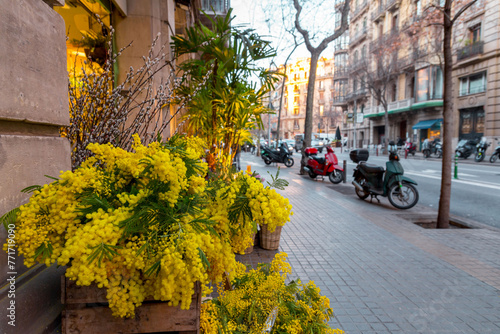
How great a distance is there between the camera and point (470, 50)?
966 inches

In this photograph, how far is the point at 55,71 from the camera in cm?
189

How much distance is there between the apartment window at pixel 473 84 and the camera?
24.4 m

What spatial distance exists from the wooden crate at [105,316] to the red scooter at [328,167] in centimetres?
1028

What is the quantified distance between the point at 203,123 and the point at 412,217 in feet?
15.5

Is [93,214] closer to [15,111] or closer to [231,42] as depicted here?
[15,111]

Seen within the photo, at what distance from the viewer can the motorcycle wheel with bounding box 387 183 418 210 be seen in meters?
7.20

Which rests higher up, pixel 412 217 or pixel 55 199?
pixel 55 199

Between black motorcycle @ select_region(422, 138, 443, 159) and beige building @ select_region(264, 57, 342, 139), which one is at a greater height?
beige building @ select_region(264, 57, 342, 139)

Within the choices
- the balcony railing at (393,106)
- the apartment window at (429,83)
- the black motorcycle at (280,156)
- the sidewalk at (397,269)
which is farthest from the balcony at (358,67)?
the sidewalk at (397,269)

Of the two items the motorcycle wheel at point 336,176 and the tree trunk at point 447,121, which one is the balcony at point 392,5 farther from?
the tree trunk at point 447,121

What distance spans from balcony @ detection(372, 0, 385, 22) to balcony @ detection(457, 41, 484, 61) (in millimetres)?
14769

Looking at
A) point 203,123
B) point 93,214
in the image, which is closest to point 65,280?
point 93,214

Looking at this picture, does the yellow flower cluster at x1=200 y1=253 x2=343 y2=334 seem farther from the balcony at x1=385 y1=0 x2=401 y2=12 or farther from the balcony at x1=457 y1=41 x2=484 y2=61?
the balcony at x1=385 y1=0 x2=401 y2=12

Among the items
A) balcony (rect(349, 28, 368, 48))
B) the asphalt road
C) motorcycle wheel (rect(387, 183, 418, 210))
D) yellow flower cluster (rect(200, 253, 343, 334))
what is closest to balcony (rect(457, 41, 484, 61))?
the asphalt road
